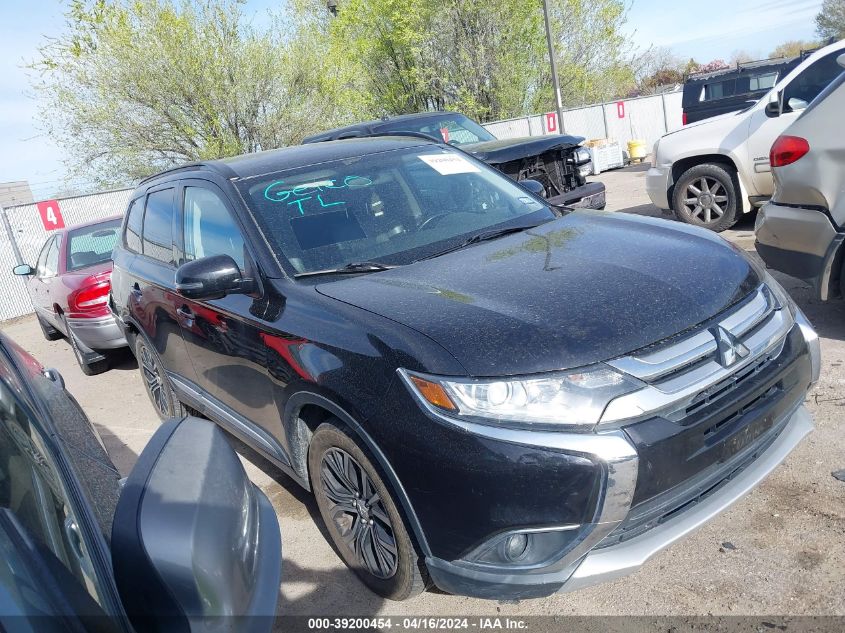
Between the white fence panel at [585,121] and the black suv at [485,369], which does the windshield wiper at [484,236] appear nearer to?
the black suv at [485,369]

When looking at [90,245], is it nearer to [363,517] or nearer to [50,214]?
[363,517]

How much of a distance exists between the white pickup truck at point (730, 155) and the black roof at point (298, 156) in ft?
14.9

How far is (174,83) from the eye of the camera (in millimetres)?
18969

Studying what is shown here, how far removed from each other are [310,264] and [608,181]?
13.3 metres

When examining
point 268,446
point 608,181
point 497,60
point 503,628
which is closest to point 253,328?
point 268,446

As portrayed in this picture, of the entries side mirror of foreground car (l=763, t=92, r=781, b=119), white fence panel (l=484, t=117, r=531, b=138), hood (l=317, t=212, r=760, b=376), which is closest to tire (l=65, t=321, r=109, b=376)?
Result: hood (l=317, t=212, r=760, b=376)

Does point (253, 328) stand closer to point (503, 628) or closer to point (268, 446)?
point (268, 446)

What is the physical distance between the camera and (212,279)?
2939 mm

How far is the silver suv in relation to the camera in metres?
4.04

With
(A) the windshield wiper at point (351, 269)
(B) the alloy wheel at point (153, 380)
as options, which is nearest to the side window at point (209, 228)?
(A) the windshield wiper at point (351, 269)

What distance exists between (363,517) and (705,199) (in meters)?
6.36

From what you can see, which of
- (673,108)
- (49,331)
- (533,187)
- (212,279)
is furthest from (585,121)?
(212,279)

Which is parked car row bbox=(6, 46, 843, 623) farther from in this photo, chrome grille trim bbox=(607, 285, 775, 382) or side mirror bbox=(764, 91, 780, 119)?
side mirror bbox=(764, 91, 780, 119)

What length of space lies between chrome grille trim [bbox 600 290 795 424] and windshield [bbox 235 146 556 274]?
1264 millimetres
